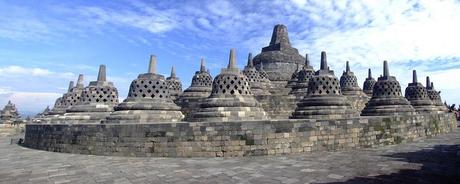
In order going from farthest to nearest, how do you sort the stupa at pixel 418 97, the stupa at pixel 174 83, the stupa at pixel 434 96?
1. the stupa at pixel 174 83
2. the stupa at pixel 434 96
3. the stupa at pixel 418 97

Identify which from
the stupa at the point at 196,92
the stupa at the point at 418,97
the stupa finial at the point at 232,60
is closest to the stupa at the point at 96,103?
the stupa at the point at 196,92

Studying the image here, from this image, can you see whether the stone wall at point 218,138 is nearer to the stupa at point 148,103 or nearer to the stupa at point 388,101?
the stupa at point 148,103

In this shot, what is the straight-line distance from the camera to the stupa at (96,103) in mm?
14906

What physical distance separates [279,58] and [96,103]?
60.0 feet

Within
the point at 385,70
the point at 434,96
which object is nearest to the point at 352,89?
the point at 385,70

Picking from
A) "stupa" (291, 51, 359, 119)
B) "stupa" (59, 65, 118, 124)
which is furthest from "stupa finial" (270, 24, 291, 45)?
"stupa" (59, 65, 118, 124)

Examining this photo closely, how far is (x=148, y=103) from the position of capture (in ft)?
40.9

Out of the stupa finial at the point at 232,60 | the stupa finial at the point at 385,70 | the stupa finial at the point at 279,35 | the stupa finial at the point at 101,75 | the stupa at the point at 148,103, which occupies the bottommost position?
the stupa at the point at 148,103

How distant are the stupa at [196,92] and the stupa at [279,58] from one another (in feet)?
26.4

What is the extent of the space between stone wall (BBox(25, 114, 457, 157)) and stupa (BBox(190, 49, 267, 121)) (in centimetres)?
214

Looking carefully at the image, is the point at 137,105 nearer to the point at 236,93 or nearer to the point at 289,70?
the point at 236,93

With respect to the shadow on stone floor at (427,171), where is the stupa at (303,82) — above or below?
above

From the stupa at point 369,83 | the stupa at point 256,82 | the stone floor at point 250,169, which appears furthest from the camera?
the stupa at point 369,83

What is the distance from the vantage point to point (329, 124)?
1023cm
